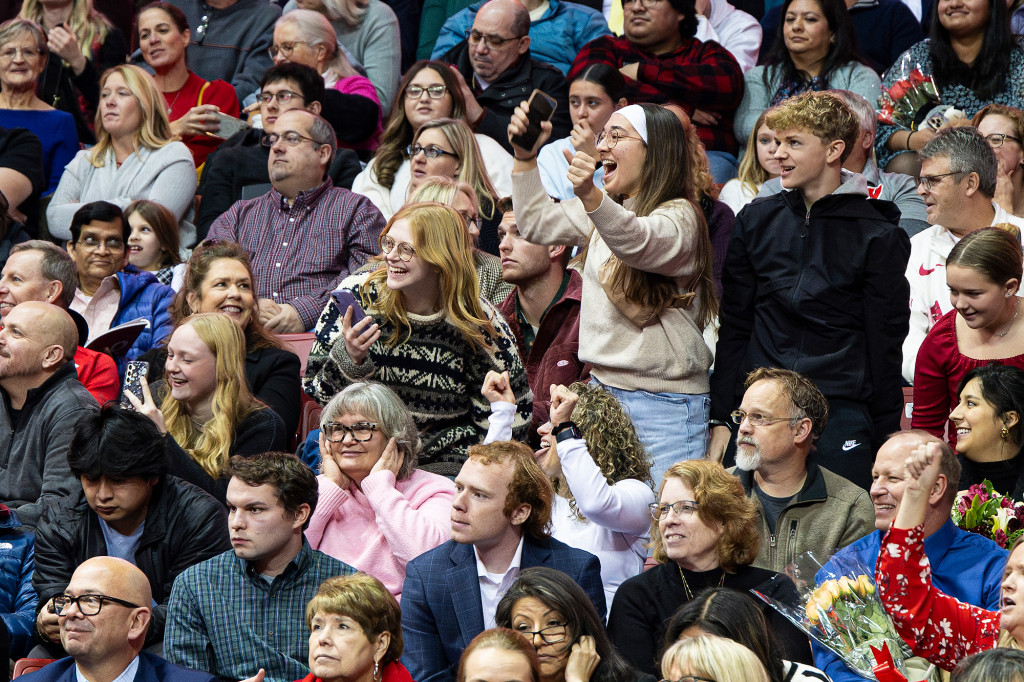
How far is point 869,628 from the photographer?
3.28 m

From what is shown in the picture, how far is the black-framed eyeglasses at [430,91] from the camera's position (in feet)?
22.4

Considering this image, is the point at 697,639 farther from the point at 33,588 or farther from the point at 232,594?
the point at 33,588

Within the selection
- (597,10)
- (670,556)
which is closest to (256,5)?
(597,10)

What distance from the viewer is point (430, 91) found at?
6840 mm

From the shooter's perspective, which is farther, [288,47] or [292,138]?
[288,47]

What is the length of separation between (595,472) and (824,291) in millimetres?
1044

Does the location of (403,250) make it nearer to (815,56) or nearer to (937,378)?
(937,378)

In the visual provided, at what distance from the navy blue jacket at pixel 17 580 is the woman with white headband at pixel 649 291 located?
1970 mm

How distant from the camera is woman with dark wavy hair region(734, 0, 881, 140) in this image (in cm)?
675

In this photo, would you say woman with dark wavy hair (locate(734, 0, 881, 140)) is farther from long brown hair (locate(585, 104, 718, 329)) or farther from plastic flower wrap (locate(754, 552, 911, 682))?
plastic flower wrap (locate(754, 552, 911, 682))

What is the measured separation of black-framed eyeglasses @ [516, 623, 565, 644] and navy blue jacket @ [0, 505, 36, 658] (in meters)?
1.81

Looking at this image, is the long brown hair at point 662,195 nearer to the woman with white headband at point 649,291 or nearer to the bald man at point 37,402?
the woman with white headband at point 649,291

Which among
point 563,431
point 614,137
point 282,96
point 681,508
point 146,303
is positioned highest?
point 282,96

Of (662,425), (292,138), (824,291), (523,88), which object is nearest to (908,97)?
(523,88)
